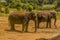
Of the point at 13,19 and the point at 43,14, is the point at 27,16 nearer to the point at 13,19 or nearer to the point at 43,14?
the point at 13,19

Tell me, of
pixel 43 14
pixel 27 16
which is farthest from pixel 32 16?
pixel 43 14

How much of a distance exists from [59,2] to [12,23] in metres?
31.1

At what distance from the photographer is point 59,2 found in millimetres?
44281

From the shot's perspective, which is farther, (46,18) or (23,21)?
(46,18)

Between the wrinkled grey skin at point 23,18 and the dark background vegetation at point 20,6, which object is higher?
the wrinkled grey skin at point 23,18

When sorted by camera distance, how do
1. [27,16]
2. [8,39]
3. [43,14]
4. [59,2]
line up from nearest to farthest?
[8,39] → [27,16] → [43,14] → [59,2]

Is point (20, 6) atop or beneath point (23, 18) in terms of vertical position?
beneath

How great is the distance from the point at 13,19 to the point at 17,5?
2458 cm

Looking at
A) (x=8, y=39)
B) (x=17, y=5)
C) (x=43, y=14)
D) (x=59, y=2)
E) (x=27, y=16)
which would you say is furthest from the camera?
(x=59, y=2)

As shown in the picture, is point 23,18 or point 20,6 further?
point 20,6

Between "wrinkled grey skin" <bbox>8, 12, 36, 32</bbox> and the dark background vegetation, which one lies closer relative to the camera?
"wrinkled grey skin" <bbox>8, 12, 36, 32</bbox>

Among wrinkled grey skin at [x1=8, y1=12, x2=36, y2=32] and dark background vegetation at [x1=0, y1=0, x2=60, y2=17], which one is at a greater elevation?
wrinkled grey skin at [x1=8, y1=12, x2=36, y2=32]

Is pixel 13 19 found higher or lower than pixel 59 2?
higher

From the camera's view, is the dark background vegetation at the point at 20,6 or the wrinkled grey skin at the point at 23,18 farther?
the dark background vegetation at the point at 20,6
